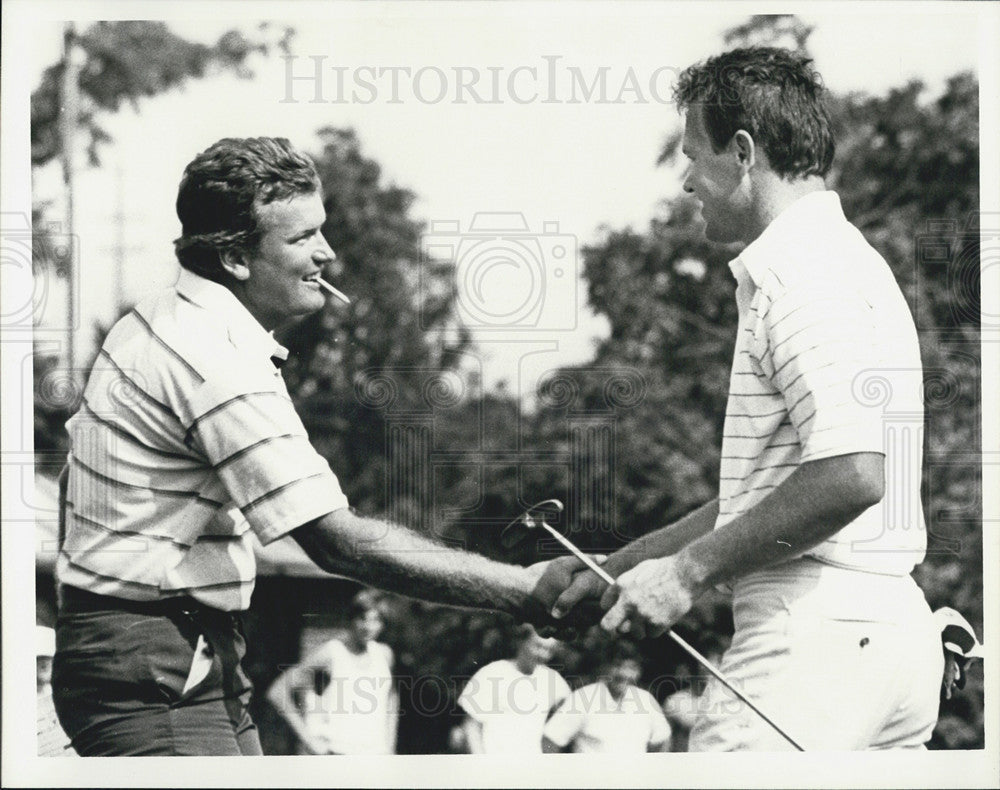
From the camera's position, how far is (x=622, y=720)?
4.61 meters

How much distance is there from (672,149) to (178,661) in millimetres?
2209

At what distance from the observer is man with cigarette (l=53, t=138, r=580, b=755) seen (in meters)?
4.30

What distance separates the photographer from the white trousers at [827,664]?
170 inches

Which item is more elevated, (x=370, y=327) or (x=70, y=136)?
(x=70, y=136)

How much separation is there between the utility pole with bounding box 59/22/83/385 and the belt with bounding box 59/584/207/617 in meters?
0.75

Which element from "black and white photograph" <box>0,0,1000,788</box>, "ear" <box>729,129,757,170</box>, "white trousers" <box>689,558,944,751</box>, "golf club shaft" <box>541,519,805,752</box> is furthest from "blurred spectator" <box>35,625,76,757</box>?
"ear" <box>729,129,757,170</box>

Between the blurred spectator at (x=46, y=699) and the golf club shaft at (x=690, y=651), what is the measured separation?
1629 mm

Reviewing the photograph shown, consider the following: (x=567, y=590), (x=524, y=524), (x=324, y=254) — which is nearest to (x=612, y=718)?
(x=567, y=590)

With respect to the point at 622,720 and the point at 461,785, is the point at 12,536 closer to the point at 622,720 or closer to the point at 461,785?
the point at 461,785

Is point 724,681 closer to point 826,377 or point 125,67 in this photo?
point 826,377

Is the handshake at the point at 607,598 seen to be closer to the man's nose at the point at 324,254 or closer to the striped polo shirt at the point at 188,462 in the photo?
the striped polo shirt at the point at 188,462

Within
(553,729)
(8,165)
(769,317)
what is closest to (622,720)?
(553,729)

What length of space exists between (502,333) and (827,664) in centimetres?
144

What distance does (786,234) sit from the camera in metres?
4.46
